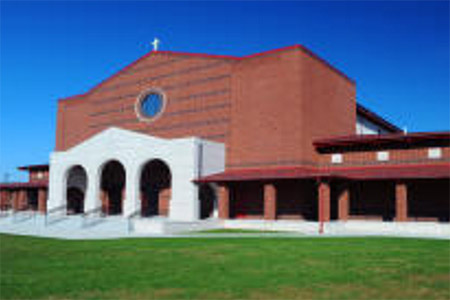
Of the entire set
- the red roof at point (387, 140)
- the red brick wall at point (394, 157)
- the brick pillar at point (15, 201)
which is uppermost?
the red roof at point (387, 140)

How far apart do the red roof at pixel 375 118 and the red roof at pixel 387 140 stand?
1047cm

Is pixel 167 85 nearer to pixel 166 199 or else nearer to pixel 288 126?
pixel 166 199

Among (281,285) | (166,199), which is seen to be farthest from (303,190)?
(281,285)

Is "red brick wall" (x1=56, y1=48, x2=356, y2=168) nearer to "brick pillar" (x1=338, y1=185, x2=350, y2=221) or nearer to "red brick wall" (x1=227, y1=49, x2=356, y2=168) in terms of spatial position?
"red brick wall" (x1=227, y1=49, x2=356, y2=168)

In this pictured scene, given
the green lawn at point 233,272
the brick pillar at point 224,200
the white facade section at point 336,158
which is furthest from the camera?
the white facade section at point 336,158

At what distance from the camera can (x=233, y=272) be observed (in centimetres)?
1176

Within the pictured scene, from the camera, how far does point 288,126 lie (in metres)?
33.1

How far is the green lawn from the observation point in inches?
373

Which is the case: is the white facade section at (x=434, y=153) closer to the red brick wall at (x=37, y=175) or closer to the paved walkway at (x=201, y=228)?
the paved walkway at (x=201, y=228)

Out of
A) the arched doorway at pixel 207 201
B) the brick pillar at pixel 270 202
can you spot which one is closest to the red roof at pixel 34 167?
the arched doorway at pixel 207 201

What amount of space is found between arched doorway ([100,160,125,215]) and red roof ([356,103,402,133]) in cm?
2194

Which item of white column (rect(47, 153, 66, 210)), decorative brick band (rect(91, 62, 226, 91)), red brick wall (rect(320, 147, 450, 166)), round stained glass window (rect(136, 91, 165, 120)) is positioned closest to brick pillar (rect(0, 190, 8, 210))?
white column (rect(47, 153, 66, 210))

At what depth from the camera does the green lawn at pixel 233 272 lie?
947 centimetres

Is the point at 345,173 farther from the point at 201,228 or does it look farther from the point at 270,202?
the point at 201,228
